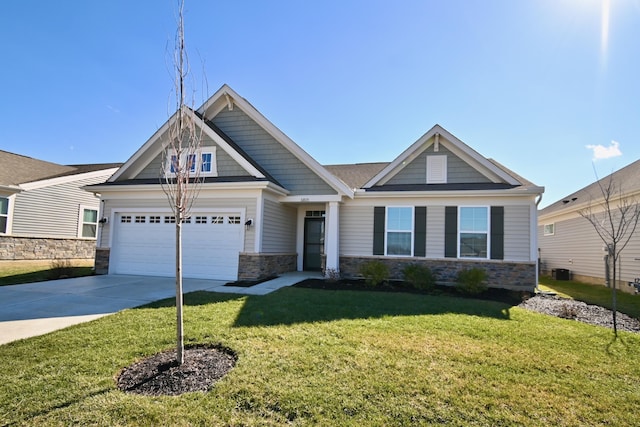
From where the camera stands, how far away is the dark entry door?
14453 millimetres

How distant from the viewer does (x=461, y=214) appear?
38.8 ft

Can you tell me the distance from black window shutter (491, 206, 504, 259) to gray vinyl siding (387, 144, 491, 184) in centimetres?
131

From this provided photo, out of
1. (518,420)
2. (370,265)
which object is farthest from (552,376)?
(370,265)

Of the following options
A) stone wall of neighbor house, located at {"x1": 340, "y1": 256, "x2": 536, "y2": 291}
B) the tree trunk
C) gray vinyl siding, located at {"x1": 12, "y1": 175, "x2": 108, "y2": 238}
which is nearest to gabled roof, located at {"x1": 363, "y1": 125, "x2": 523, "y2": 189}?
stone wall of neighbor house, located at {"x1": 340, "y1": 256, "x2": 536, "y2": 291}

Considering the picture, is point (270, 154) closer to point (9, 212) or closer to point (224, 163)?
point (224, 163)

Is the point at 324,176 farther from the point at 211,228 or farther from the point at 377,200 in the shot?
the point at 211,228

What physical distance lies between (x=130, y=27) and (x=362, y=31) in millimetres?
6313

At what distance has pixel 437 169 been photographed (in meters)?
12.6

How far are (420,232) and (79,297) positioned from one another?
33.2ft

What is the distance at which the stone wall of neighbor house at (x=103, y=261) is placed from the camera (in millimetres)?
12414

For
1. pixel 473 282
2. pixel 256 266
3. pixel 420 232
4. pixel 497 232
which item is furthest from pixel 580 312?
pixel 256 266

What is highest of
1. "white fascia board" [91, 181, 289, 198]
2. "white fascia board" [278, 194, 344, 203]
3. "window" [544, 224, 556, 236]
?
"white fascia board" [91, 181, 289, 198]

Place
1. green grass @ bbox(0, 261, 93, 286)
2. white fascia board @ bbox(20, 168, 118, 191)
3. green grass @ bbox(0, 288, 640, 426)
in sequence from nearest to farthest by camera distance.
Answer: green grass @ bbox(0, 288, 640, 426) → green grass @ bbox(0, 261, 93, 286) → white fascia board @ bbox(20, 168, 118, 191)

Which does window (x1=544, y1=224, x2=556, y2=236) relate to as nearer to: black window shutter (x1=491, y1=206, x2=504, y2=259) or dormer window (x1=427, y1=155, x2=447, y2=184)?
black window shutter (x1=491, y1=206, x2=504, y2=259)
